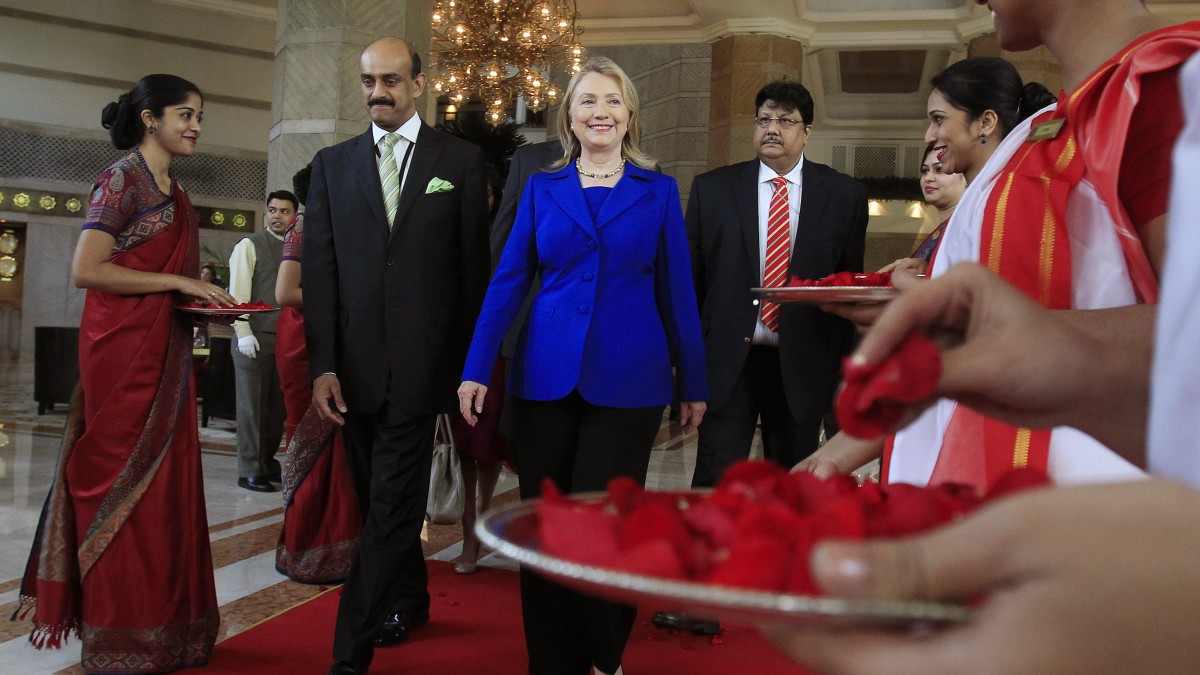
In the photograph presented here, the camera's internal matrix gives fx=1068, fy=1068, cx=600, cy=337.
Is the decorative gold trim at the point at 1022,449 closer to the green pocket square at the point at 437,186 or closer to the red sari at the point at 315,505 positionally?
the green pocket square at the point at 437,186

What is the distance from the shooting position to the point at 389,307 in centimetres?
330

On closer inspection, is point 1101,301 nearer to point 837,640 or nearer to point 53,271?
point 837,640

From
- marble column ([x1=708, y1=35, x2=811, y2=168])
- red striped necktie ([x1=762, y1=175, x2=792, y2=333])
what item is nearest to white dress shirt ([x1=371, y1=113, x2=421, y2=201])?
red striped necktie ([x1=762, y1=175, x2=792, y2=333])

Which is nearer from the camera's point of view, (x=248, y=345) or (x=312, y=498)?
(x=312, y=498)

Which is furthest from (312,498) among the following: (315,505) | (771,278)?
(771,278)

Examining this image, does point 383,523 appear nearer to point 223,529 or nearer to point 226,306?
point 226,306

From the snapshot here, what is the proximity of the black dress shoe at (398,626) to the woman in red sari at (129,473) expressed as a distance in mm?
543

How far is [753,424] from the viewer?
3955mm

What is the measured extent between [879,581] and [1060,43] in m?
0.96

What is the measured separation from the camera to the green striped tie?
341cm

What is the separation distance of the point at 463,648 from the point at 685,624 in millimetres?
816

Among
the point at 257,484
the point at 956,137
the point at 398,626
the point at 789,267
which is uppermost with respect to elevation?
the point at 956,137

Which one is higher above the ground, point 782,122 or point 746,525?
point 782,122

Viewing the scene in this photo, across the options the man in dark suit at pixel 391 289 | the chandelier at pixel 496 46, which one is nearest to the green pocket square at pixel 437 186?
the man in dark suit at pixel 391 289
